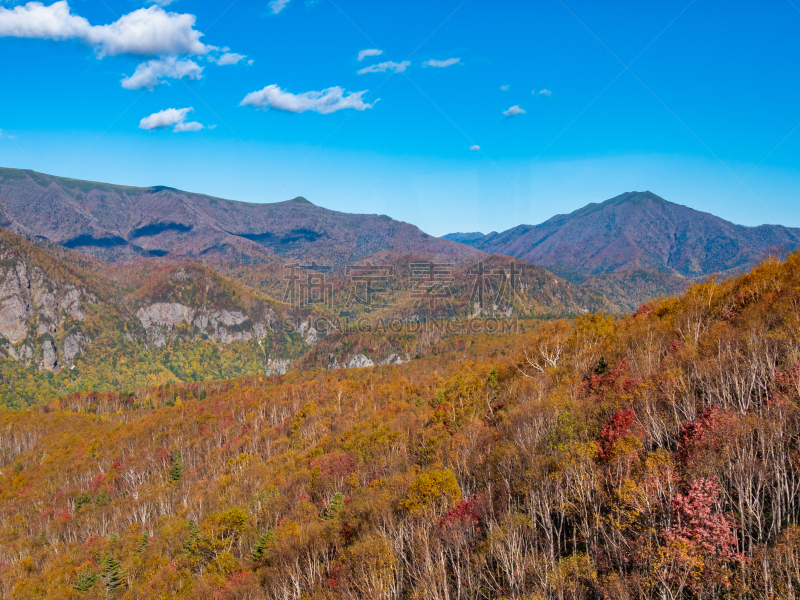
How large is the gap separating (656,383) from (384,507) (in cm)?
3015

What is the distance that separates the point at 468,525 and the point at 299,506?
29473 millimetres

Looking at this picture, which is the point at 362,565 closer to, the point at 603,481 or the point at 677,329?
the point at 603,481

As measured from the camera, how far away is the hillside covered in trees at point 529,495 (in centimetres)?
2202

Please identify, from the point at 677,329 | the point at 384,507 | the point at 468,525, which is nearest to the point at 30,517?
the point at 384,507

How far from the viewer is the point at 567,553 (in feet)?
95.8

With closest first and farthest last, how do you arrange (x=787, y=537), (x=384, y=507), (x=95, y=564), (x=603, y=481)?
(x=787, y=537)
(x=603, y=481)
(x=384, y=507)
(x=95, y=564)

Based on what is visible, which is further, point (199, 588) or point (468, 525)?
point (199, 588)

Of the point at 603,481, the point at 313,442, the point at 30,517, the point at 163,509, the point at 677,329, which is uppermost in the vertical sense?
the point at 677,329

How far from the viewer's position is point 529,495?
3322cm

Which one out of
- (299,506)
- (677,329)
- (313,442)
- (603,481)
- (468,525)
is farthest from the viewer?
(313,442)

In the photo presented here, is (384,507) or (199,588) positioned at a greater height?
(384,507)

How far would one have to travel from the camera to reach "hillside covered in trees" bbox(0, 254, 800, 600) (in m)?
22.0

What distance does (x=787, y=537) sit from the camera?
56.1 ft

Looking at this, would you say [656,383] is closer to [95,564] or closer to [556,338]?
[556,338]
